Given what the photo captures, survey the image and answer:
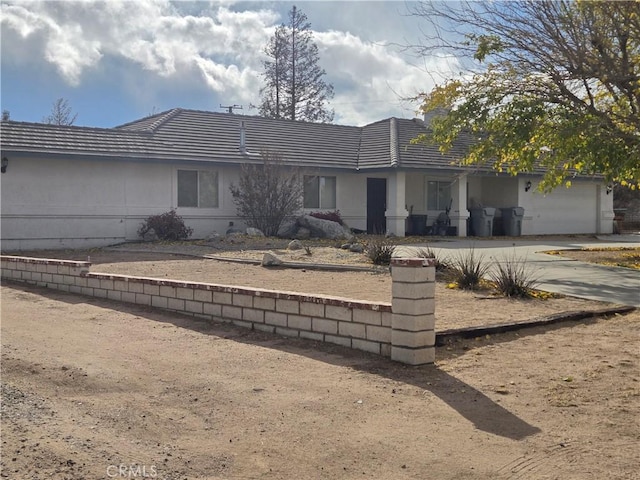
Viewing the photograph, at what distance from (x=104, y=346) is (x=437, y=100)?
1085cm

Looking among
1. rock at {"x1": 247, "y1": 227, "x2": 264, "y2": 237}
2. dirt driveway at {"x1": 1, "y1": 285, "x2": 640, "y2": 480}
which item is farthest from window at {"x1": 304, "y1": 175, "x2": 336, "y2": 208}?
dirt driveway at {"x1": 1, "y1": 285, "x2": 640, "y2": 480}

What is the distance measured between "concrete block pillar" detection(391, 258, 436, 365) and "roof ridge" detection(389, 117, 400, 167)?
17.5m

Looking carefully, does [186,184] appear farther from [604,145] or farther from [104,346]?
[104,346]

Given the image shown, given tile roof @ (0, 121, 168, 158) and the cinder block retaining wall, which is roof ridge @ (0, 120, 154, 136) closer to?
tile roof @ (0, 121, 168, 158)

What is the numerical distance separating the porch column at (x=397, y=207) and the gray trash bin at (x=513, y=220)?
5.02m

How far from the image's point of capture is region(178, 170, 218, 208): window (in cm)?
2203

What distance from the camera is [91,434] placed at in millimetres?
4391

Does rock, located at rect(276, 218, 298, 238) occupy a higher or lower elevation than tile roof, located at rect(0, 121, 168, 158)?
lower

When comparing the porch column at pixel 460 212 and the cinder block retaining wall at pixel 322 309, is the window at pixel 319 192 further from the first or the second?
the cinder block retaining wall at pixel 322 309

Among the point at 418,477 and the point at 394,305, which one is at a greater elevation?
the point at 394,305

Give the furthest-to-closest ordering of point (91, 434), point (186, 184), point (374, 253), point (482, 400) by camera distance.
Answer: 1. point (186, 184)
2. point (374, 253)
3. point (482, 400)
4. point (91, 434)

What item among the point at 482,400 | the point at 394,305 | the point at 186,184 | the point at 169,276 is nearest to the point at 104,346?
the point at 394,305

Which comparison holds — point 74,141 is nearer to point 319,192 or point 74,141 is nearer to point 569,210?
point 319,192

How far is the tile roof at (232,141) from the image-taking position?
2002 cm
